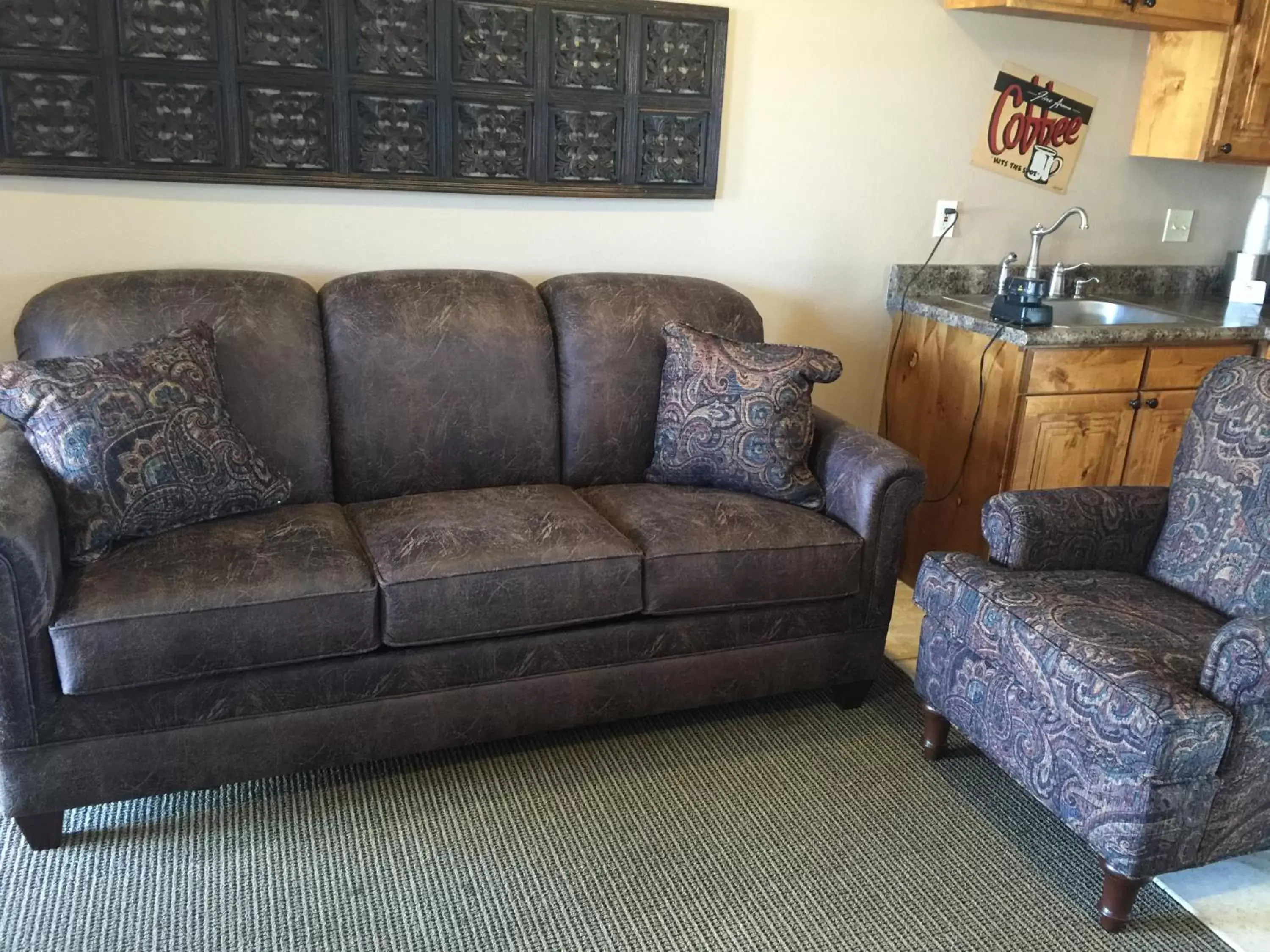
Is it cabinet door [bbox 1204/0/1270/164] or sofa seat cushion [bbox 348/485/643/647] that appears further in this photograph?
cabinet door [bbox 1204/0/1270/164]

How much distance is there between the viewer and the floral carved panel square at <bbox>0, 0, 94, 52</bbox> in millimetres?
2322

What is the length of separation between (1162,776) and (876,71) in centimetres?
220

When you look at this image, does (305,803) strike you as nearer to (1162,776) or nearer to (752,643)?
(752,643)

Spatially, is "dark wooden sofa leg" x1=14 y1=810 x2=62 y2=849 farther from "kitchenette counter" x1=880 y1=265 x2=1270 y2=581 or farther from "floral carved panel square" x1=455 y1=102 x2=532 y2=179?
"kitchenette counter" x1=880 y1=265 x2=1270 y2=581

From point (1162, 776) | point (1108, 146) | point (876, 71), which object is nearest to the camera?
point (1162, 776)

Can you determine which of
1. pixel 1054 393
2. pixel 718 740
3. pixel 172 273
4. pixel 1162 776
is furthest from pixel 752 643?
pixel 172 273

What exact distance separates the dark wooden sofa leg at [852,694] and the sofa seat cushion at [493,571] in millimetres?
665

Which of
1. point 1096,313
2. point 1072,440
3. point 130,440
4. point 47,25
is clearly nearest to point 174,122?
point 47,25

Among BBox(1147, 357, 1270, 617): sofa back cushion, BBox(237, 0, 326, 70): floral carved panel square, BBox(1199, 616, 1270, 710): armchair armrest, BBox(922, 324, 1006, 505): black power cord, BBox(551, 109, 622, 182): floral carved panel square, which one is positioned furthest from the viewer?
BBox(922, 324, 1006, 505): black power cord

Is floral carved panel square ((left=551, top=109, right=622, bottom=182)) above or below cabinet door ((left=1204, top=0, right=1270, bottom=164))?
below

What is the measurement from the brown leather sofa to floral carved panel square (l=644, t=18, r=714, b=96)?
53cm

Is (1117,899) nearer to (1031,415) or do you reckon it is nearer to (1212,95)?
(1031,415)

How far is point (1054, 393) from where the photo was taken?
9.55 feet

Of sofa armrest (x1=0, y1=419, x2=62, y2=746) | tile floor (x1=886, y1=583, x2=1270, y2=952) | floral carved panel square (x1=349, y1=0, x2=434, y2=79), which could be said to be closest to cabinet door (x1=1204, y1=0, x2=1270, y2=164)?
tile floor (x1=886, y1=583, x2=1270, y2=952)
